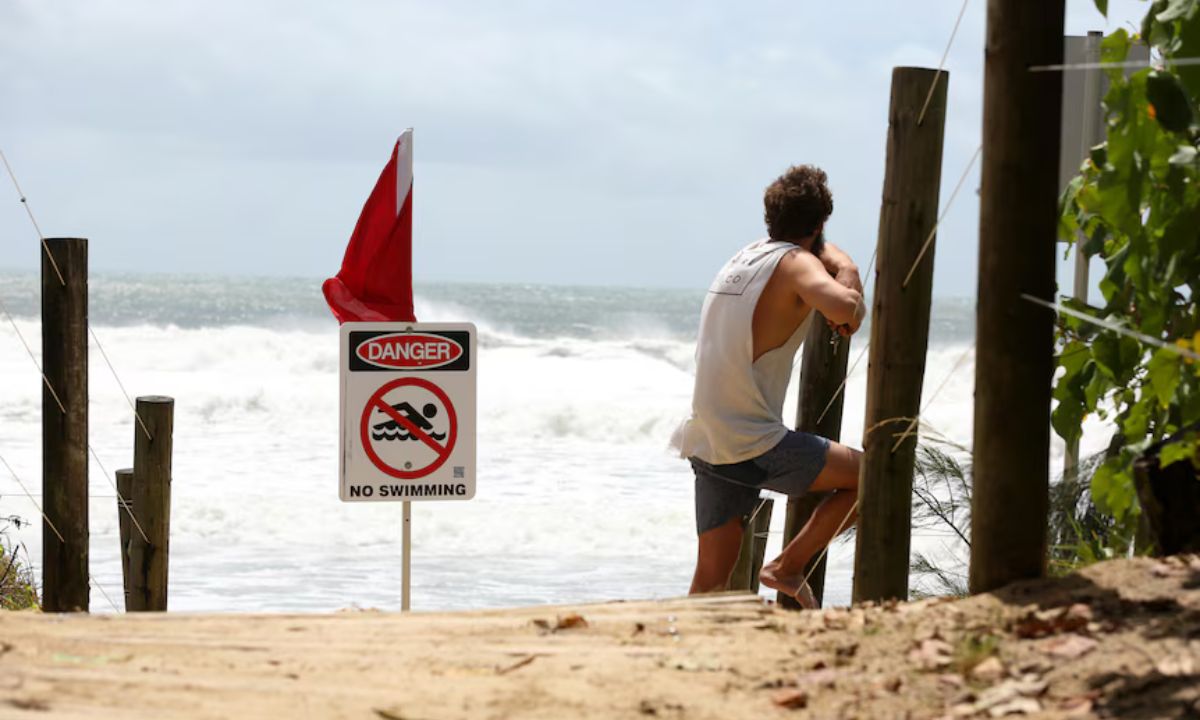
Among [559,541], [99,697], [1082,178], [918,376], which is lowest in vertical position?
[559,541]

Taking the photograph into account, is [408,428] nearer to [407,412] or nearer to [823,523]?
[407,412]

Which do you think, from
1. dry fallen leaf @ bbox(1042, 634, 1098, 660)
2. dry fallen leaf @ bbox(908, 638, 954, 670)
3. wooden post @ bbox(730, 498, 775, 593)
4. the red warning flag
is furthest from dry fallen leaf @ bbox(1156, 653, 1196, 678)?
the red warning flag

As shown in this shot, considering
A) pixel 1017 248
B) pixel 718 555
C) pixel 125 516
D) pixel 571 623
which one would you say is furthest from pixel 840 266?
pixel 125 516

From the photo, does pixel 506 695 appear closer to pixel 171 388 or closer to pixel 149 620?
pixel 149 620

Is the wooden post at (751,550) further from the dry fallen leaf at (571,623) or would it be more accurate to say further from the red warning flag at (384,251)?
the dry fallen leaf at (571,623)

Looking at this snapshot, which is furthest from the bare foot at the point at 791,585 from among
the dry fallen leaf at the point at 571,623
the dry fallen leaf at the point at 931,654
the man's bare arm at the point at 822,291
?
the dry fallen leaf at the point at 931,654

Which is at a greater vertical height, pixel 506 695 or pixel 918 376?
pixel 918 376

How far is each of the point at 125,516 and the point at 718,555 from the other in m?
3.49

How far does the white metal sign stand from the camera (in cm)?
619

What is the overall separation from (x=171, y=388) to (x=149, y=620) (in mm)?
24788

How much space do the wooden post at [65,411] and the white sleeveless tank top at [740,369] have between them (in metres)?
3.00

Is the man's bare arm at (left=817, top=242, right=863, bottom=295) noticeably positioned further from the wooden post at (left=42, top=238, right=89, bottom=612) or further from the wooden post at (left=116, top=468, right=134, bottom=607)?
the wooden post at (left=116, top=468, right=134, bottom=607)

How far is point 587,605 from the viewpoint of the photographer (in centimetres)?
457

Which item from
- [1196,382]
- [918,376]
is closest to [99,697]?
[918,376]
